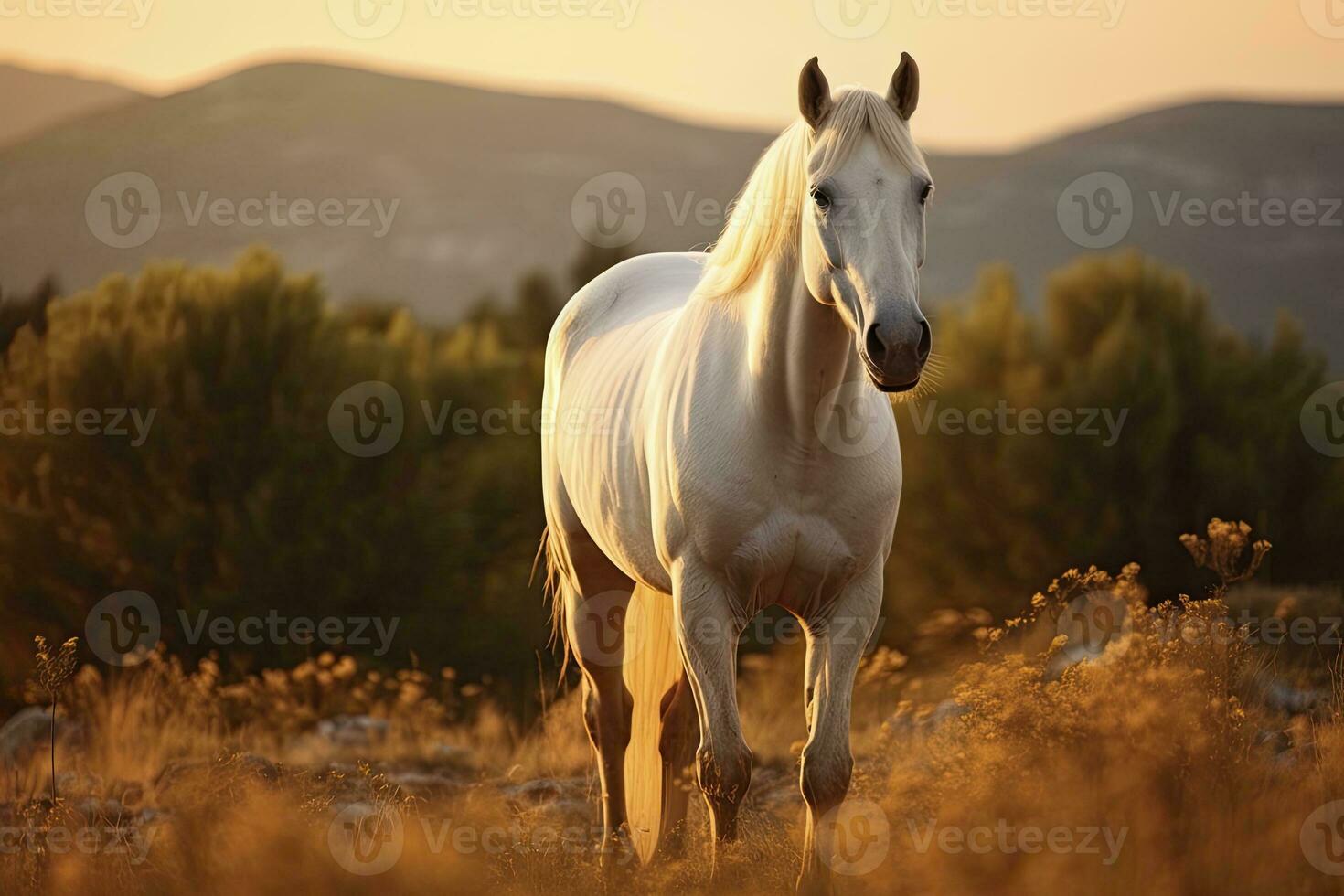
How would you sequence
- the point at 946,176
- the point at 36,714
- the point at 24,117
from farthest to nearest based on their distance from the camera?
the point at 946,176 < the point at 24,117 < the point at 36,714

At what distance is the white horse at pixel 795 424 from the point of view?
343cm

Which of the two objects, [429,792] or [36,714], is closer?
[429,792]

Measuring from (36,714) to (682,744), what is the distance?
5.73 m

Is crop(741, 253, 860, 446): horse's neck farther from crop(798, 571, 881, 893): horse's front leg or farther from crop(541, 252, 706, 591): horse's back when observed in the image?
crop(541, 252, 706, 591): horse's back

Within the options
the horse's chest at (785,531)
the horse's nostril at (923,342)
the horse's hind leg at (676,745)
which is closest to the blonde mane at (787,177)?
the horse's nostril at (923,342)

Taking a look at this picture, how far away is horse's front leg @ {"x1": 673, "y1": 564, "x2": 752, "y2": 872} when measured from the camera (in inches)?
154

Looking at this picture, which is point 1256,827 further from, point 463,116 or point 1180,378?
point 463,116

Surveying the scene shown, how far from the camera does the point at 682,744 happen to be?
17.1ft

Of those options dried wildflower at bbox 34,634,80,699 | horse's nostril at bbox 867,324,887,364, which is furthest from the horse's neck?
dried wildflower at bbox 34,634,80,699

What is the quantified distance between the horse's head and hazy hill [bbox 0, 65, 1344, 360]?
9659 mm

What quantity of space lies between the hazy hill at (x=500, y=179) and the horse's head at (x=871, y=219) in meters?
9.66

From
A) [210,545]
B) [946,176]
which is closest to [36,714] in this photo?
[210,545]

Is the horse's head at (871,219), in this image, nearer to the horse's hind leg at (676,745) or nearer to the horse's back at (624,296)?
the horse's back at (624,296)

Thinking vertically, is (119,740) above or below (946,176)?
below
